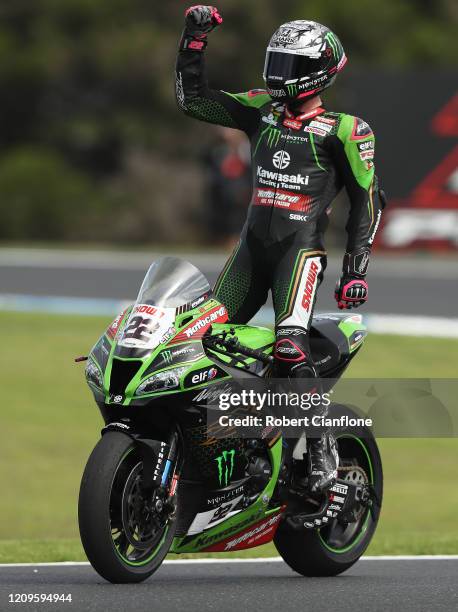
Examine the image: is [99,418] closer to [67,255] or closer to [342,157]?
[342,157]

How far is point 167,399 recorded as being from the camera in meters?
6.83

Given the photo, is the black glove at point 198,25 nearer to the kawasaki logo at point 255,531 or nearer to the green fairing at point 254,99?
the green fairing at point 254,99

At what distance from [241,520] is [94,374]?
98 cm

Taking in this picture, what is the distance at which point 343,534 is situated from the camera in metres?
8.08

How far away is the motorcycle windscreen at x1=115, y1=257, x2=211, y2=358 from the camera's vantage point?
6.92m

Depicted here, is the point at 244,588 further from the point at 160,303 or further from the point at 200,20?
the point at 200,20

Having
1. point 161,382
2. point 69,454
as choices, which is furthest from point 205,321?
point 69,454

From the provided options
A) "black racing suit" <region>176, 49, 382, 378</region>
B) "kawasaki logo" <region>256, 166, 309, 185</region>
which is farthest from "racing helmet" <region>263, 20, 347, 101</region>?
Result: "kawasaki logo" <region>256, 166, 309, 185</region>

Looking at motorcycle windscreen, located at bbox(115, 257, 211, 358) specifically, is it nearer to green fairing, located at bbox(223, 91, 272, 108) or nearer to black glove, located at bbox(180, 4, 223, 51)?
green fairing, located at bbox(223, 91, 272, 108)

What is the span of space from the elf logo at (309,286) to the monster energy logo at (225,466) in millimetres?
859

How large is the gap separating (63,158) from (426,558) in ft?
91.7

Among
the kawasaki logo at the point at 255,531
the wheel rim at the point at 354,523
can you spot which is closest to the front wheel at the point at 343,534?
the wheel rim at the point at 354,523

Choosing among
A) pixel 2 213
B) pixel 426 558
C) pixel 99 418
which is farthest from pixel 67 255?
pixel 426 558

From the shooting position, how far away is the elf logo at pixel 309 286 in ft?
25.1
